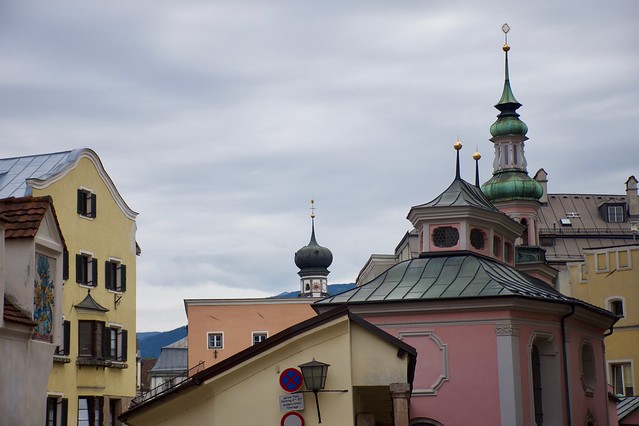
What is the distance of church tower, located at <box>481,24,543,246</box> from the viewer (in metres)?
74.4

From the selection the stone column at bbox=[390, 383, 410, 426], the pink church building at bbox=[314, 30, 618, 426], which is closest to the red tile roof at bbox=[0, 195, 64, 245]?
the stone column at bbox=[390, 383, 410, 426]

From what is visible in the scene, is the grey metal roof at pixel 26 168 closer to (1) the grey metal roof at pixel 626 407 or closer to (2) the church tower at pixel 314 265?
(1) the grey metal roof at pixel 626 407

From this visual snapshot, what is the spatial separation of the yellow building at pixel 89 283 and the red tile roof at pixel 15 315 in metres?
25.6

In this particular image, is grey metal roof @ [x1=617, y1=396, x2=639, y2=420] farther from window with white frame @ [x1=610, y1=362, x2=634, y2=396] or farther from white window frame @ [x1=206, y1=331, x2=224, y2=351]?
white window frame @ [x1=206, y1=331, x2=224, y2=351]

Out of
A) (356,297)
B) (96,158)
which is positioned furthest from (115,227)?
(356,297)

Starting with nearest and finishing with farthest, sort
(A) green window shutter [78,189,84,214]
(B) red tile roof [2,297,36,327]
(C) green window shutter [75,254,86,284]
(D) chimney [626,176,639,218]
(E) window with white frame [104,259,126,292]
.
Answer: (B) red tile roof [2,297,36,327]
(C) green window shutter [75,254,86,284]
(A) green window shutter [78,189,84,214]
(E) window with white frame [104,259,126,292]
(D) chimney [626,176,639,218]

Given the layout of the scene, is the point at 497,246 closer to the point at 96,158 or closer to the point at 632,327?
the point at 96,158

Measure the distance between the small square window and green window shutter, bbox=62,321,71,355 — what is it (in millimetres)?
4666

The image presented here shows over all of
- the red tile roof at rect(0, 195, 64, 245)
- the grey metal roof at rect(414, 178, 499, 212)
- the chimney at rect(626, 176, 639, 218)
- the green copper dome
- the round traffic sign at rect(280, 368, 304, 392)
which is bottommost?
the round traffic sign at rect(280, 368, 304, 392)

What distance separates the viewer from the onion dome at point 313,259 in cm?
14200

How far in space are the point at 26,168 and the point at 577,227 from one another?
57559 mm

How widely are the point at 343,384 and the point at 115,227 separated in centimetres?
2925

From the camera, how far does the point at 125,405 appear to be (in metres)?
49.8

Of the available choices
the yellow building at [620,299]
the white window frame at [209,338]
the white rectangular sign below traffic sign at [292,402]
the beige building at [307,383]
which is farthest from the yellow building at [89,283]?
the yellow building at [620,299]
